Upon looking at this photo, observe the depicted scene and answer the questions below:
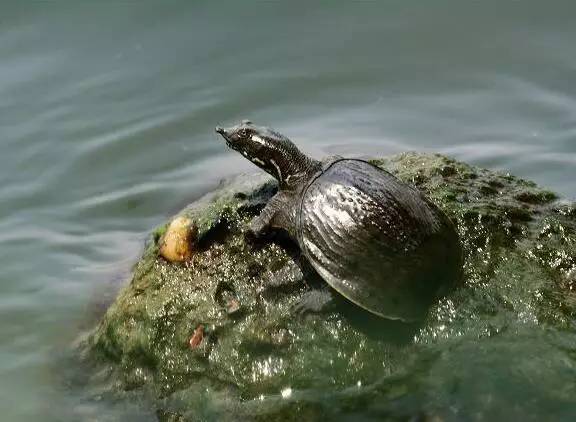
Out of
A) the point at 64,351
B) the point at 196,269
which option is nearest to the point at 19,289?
the point at 64,351

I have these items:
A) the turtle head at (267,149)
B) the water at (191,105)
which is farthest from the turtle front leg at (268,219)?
the water at (191,105)

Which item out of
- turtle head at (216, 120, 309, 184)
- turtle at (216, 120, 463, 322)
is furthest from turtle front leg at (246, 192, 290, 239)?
turtle head at (216, 120, 309, 184)

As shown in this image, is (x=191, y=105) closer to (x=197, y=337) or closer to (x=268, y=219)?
(x=268, y=219)

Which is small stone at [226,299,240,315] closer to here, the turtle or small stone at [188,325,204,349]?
small stone at [188,325,204,349]

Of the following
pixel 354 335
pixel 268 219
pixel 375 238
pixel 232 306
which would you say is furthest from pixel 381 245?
pixel 232 306

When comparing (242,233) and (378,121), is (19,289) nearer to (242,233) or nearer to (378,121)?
(242,233)

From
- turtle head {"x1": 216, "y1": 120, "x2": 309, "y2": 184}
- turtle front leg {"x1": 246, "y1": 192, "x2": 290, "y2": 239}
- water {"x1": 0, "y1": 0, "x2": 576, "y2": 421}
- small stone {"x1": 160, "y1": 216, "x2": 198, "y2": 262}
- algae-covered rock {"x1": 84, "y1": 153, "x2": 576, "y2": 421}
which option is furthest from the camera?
water {"x1": 0, "y1": 0, "x2": 576, "y2": 421}

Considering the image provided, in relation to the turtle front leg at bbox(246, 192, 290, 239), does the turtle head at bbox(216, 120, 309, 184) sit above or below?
above
